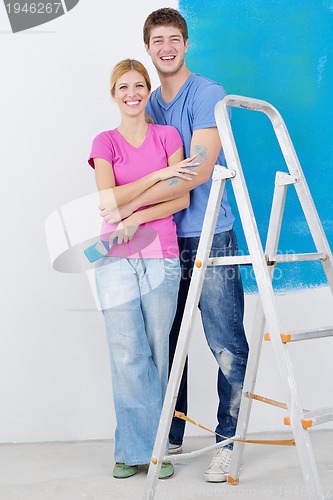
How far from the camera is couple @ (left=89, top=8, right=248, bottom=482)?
7.10ft

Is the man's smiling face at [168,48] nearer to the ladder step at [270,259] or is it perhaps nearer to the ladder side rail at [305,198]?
the ladder side rail at [305,198]

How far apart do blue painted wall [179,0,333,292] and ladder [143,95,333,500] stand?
0.85m

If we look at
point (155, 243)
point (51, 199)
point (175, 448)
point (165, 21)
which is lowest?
point (175, 448)

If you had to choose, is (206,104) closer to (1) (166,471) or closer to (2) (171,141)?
(2) (171,141)

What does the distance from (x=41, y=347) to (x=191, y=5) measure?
157 centimetres

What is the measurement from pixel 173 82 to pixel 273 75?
654 millimetres

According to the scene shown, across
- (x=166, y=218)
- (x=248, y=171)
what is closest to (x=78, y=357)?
(x=166, y=218)

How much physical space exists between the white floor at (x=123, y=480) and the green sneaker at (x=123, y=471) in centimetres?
2

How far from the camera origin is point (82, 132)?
2750 millimetres

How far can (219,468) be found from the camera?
2195 millimetres

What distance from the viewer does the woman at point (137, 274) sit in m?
2.16

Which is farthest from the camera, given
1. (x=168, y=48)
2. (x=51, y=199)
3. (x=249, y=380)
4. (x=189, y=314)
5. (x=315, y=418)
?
(x=51, y=199)

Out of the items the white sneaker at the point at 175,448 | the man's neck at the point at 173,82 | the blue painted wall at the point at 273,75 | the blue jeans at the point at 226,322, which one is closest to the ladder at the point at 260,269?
the blue jeans at the point at 226,322

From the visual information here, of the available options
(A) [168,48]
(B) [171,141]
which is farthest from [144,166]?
(A) [168,48]
